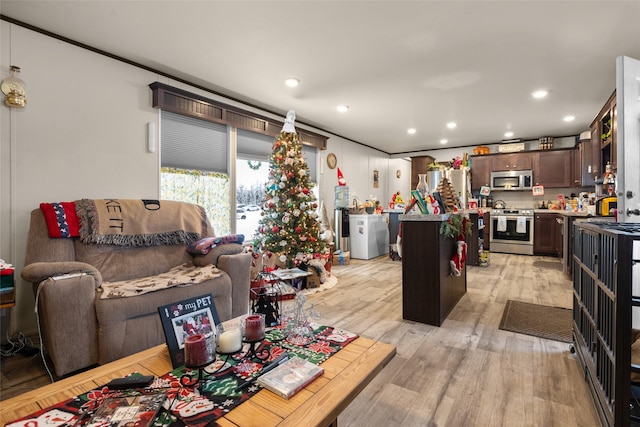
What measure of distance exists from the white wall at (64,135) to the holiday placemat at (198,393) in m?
2.26

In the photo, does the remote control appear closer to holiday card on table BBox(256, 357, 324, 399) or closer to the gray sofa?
holiday card on table BBox(256, 357, 324, 399)

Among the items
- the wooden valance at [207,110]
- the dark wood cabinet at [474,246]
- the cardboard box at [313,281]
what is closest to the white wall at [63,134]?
the wooden valance at [207,110]

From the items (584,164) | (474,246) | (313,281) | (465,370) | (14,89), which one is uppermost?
(14,89)

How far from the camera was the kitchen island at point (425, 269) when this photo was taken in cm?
262

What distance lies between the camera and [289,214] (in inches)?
155

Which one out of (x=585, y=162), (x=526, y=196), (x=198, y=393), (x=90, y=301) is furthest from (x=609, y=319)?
(x=526, y=196)

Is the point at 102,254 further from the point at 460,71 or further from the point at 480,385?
the point at 460,71

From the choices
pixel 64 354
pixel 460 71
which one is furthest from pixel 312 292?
pixel 460 71

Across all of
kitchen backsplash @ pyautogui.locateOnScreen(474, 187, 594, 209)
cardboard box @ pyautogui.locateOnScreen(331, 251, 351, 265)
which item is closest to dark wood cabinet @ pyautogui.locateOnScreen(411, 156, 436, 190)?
kitchen backsplash @ pyautogui.locateOnScreen(474, 187, 594, 209)

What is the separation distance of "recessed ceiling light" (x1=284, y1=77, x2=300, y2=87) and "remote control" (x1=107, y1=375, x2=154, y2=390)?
3.19 m

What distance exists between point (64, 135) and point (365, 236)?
4.50m

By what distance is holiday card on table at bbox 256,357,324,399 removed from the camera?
99 centimetres

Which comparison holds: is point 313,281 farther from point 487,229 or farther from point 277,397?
point 487,229

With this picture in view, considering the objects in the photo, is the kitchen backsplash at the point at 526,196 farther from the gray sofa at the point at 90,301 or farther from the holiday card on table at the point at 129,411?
the holiday card on table at the point at 129,411
